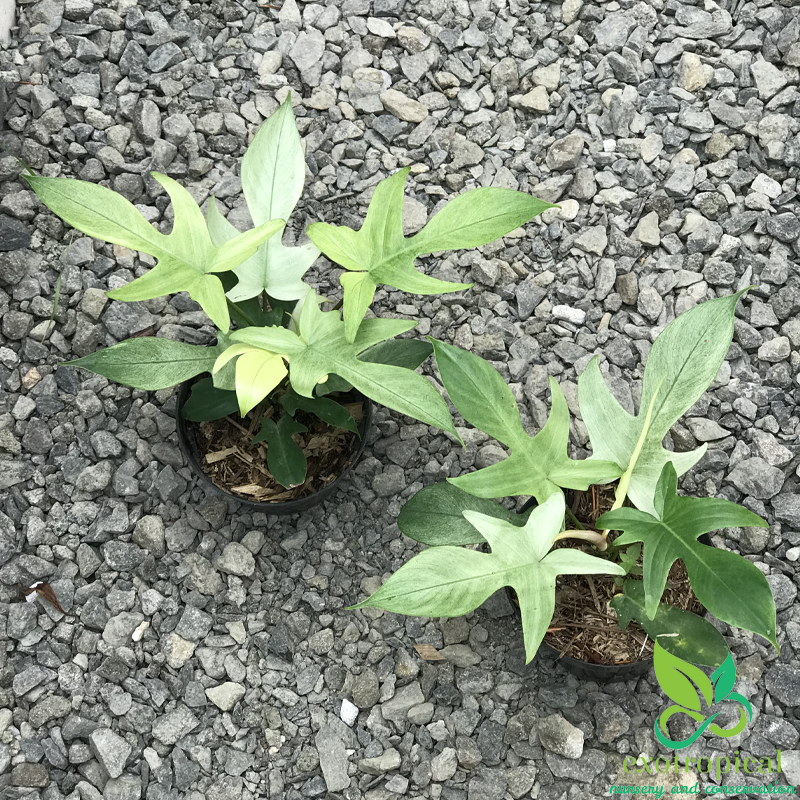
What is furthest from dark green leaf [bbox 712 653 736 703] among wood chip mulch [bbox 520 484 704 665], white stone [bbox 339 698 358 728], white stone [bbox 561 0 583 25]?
white stone [bbox 561 0 583 25]

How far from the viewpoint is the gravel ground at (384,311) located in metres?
1.36

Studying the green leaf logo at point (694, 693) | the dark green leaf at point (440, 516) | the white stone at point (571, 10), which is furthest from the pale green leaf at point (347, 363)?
the white stone at point (571, 10)

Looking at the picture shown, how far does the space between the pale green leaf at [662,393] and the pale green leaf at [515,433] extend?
2.1 inches

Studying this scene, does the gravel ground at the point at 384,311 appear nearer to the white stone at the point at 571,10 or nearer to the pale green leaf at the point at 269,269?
the white stone at the point at 571,10

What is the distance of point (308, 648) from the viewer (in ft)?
4.65

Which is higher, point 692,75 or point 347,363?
point 692,75

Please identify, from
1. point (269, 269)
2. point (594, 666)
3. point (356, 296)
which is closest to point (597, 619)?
point (594, 666)

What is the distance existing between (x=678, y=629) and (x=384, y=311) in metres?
0.79

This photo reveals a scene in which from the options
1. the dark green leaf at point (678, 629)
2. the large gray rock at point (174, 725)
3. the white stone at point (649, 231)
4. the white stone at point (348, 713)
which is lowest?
the large gray rock at point (174, 725)

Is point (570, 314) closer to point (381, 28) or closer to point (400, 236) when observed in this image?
point (400, 236)

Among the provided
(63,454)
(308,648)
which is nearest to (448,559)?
(308,648)

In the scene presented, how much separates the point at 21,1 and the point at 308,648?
59.0 inches

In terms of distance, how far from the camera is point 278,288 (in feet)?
4.23

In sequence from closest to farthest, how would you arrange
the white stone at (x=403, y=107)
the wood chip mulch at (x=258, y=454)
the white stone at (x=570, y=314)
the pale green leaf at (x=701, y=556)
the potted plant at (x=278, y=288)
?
the pale green leaf at (x=701, y=556)
the potted plant at (x=278, y=288)
the wood chip mulch at (x=258, y=454)
the white stone at (x=570, y=314)
the white stone at (x=403, y=107)
